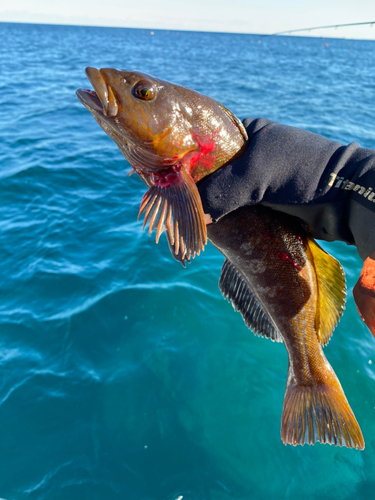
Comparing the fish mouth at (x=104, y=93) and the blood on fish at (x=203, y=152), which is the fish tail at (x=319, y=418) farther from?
the fish mouth at (x=104, y=93)

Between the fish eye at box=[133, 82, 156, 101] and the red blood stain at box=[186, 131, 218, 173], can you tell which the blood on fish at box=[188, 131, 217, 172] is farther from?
the fish eye at box=[133, 82, 156, 101]

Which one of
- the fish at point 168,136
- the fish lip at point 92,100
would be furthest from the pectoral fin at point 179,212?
the fish lip at point 92,100

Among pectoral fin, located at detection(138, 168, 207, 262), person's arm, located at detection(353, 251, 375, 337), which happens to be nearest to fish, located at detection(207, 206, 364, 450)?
pectoral fin, located at detection(138, 168, 207, 262)

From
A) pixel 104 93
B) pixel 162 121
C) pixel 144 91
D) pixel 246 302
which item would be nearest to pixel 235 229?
pixel 246 302

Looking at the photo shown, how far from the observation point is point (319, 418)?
104 inches

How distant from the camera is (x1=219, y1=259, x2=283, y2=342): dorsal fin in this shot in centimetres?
305

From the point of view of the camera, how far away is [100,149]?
12.6 metres

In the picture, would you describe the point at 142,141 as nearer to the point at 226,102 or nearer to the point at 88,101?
the point at 88,101

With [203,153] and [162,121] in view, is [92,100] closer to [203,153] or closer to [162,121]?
[162,121]

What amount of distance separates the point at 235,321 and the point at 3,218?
5740mm

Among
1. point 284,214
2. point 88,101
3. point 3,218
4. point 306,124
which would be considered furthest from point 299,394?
point 306,124

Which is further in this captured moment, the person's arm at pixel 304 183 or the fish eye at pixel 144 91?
the fish eye at pixel 144 91

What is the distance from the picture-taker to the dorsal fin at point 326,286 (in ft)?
9.05

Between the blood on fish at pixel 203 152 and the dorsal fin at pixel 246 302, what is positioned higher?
the blood on fish at pixel 203 152
